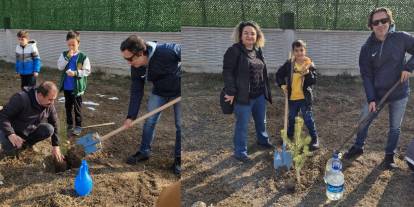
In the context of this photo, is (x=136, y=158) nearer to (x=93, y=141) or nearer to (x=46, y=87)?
(x=93, y=141)

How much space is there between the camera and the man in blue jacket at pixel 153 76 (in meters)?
1.56

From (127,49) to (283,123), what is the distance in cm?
70

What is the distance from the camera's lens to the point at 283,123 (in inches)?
56.0

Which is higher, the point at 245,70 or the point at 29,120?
the point at 245,70

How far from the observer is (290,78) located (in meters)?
1.38

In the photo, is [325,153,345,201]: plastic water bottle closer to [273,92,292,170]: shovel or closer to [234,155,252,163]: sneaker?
[273,92,292,170]: shovel

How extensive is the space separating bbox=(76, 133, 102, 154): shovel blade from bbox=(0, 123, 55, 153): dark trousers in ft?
0.72

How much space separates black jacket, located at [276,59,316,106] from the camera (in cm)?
138

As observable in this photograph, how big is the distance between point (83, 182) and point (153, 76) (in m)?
0.59

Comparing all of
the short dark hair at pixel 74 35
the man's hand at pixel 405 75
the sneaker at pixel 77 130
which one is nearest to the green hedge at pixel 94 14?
the short dark hair at pixel 74 35

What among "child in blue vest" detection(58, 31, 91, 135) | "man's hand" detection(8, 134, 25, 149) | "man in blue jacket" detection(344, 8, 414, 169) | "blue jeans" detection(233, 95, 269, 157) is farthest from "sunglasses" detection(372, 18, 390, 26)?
"man's hand" detection(8, 134, 25, 149)

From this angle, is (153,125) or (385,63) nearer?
(385,63)

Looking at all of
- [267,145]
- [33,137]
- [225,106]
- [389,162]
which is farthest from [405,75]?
[33,137]

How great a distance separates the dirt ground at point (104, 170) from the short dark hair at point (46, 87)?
0.03 meters
